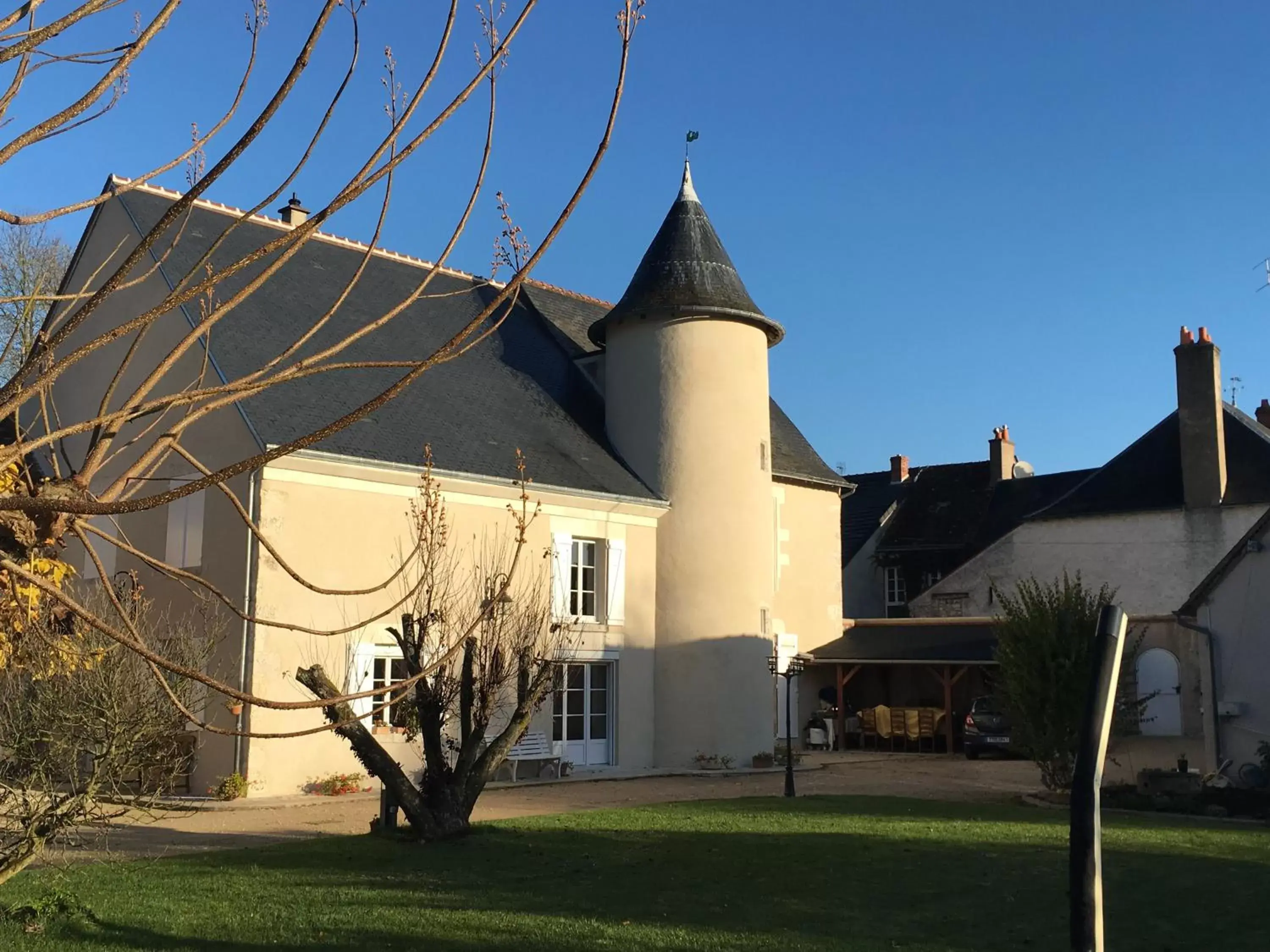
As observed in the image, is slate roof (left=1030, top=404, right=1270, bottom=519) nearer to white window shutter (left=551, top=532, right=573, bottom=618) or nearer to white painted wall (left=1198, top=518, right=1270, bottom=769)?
white painted wall (left=1198, top=518, right=1270, bottom=769)

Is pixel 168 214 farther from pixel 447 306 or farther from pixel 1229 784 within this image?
pixel 447 306

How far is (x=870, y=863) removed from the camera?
31.4ft

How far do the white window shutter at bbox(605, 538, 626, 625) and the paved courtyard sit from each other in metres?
2.52

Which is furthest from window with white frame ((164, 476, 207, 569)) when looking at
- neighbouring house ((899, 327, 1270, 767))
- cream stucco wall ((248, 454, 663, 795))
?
neighbouring house ((899, 327, 1270, 767))

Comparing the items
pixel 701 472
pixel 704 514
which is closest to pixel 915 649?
pixel 704 514

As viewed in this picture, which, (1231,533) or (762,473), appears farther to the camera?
(1231,533)

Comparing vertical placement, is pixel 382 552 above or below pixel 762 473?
below

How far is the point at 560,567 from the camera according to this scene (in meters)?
18.1

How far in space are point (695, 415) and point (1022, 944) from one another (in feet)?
44.0

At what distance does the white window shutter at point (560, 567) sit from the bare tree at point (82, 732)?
562 cm

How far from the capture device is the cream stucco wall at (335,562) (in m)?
14.6

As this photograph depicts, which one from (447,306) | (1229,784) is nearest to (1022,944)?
(1229,784)

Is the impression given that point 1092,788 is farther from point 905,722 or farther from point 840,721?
point 840,721

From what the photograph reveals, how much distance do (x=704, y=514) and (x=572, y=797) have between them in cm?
607
